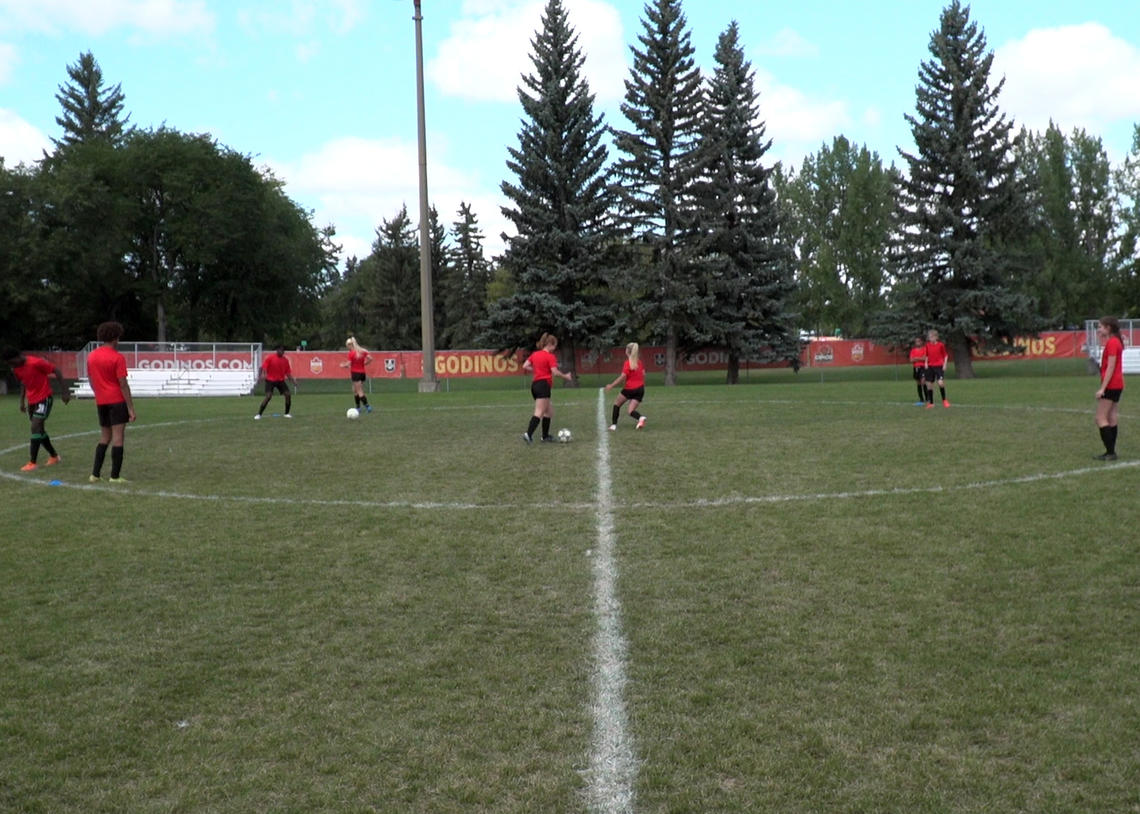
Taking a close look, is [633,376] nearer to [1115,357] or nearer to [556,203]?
[1115,357]

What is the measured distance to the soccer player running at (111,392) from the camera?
12164 millimetres

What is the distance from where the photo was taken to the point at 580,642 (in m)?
5.72

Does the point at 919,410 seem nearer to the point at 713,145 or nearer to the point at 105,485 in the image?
the point at 105,485

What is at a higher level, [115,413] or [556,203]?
[556,203]

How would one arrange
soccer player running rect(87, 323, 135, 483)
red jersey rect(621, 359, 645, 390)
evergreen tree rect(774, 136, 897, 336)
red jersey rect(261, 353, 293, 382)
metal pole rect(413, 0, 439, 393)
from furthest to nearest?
evergreen tree rect(774, 136, 897, 336) → metal pole rect(413, 0, 439, 393) → red jersey rect(261, 353, 293, 382) → red jersey rect(621, 359, 645, 390) → soccer player running rect(87, 323, 135, 483)

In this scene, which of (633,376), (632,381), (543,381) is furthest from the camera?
(632,381)

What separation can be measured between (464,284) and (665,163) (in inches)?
1629

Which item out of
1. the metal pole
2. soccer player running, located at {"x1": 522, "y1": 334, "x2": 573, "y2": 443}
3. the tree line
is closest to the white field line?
soccer player running, located at {"x1": 522, "y1": 334, "x2": 573, "y2": 443}

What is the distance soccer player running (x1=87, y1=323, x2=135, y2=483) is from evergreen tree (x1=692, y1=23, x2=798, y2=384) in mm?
32958

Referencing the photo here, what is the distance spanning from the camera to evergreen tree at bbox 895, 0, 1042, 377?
1678 inches

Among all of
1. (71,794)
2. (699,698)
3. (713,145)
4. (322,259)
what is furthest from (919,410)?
(322,259)

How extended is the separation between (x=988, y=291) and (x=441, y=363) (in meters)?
24.9

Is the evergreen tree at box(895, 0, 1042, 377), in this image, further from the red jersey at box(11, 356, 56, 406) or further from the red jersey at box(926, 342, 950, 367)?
the red jersey at box(11, 356, 56, 406)

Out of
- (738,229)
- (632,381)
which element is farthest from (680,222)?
(632,381)
